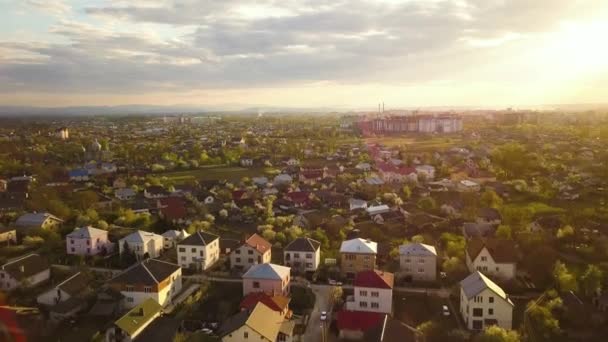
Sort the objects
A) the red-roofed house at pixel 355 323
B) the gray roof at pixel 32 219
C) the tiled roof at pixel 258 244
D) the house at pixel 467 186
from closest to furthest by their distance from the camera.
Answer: the red-roofed house at pixel 355 323, the tiled roof at pixel 258 244, the gray roof at pixel 32 219, the house at pixel 467 186

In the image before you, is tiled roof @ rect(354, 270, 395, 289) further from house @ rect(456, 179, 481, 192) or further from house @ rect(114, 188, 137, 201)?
house @ rect(114, 188, 137, 201)

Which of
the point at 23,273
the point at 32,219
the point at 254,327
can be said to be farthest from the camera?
the point at 32,219

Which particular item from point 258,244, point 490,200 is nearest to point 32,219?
point 258,244

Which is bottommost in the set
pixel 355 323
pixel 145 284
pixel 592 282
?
pixel 355 323

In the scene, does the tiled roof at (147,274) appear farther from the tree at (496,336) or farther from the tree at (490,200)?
the tree at (490,200)

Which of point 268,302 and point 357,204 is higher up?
point 268,302

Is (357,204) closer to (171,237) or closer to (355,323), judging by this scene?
(171,237)

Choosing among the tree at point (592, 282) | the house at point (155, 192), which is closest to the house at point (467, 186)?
the tree at point (592, 282)
